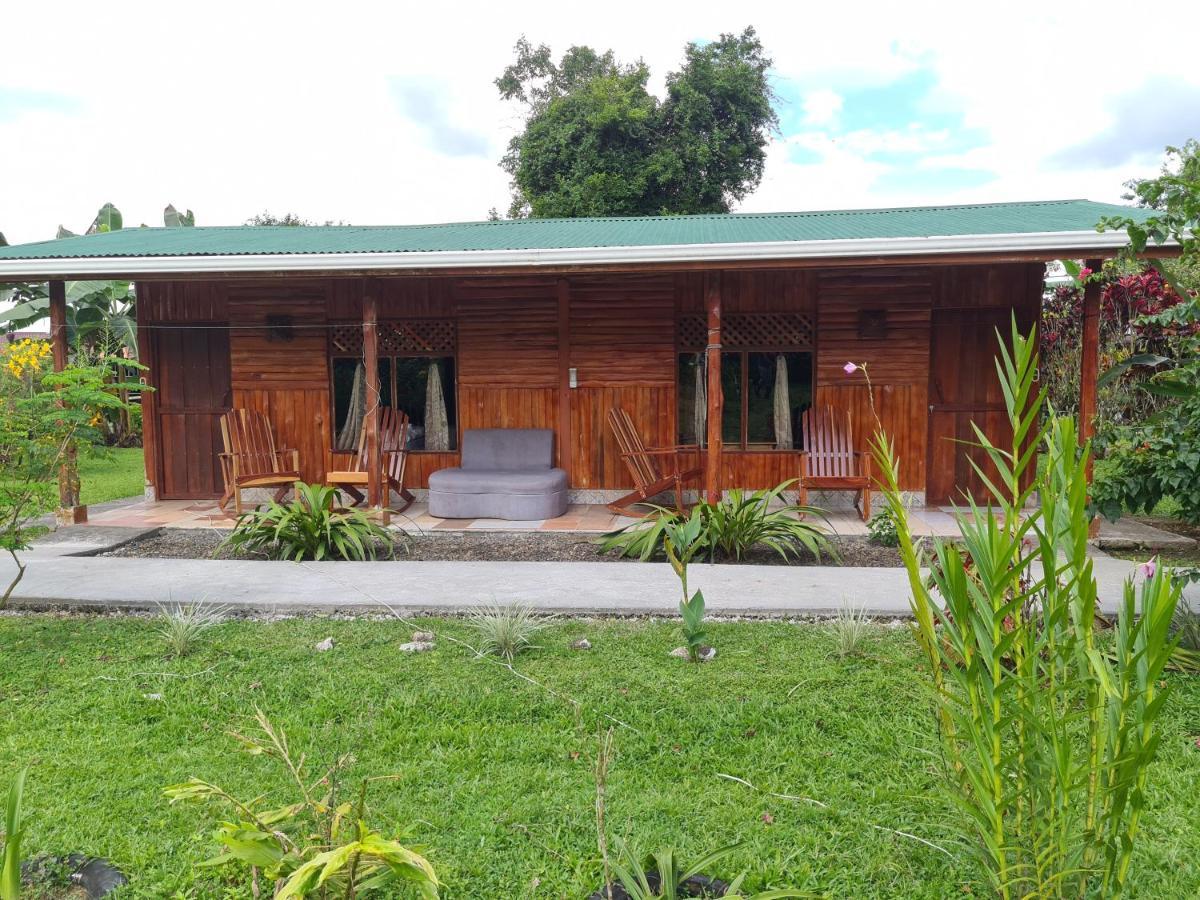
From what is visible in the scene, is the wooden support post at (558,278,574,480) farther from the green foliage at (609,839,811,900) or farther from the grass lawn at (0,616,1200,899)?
the green foliage at (609,839,811,900)

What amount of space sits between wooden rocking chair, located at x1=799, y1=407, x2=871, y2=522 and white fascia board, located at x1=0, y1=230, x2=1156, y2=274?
7.12ft

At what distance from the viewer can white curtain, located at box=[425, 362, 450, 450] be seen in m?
9.19

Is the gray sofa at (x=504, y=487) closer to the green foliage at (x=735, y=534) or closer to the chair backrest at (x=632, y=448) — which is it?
the chair backrest at (x=632, y=448)

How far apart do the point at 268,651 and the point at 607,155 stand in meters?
19.2

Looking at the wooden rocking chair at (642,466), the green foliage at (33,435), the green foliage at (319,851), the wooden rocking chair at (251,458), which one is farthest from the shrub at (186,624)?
the wooden rocking chair at (642,466)

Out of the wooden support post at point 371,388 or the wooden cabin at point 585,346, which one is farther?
the wooden cabin at point 585,346

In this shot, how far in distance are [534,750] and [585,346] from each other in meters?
6.34

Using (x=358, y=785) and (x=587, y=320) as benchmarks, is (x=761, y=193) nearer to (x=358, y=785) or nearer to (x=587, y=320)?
(x=587, y=320)

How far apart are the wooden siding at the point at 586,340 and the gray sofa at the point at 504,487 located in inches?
19.8

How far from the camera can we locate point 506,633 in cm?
408

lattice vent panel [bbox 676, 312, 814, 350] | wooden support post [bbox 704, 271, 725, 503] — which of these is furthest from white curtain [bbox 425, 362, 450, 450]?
wooden support post [bbox 704, 271, 725, 503]

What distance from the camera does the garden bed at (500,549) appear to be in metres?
6.31

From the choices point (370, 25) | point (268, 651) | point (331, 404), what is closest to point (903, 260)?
point (268, 651)

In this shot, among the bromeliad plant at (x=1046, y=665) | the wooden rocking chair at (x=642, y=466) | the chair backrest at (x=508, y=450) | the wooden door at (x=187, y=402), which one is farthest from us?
the wooden door at (x=187, y=402)
